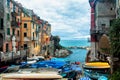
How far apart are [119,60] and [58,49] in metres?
92.7

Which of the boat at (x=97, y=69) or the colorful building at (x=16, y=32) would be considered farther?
the colorful building at (x=16, y=32)

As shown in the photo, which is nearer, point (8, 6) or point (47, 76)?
point (47, 76)

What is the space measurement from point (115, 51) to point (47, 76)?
538 inches

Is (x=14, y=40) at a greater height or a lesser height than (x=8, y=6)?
lesser

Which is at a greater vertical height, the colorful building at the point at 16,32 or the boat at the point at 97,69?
the colorful building at the point at 16,32

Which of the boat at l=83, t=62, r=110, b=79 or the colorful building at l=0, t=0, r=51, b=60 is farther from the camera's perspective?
the colorful building at l=0, t=0, r=51, b=60

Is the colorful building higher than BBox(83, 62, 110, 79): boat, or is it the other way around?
the colorful building

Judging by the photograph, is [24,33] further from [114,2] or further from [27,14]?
[114,2]

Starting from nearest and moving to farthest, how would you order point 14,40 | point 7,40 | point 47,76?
point 47,76, point 7,40, point 14,40

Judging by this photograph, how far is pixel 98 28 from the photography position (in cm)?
4853

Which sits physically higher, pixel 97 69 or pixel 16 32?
pixel 16 32

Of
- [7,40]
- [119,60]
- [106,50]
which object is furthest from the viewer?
[7,40]

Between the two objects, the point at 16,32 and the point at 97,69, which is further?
the point at 16,32

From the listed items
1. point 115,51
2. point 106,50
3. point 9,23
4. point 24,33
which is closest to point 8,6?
point 9,23
